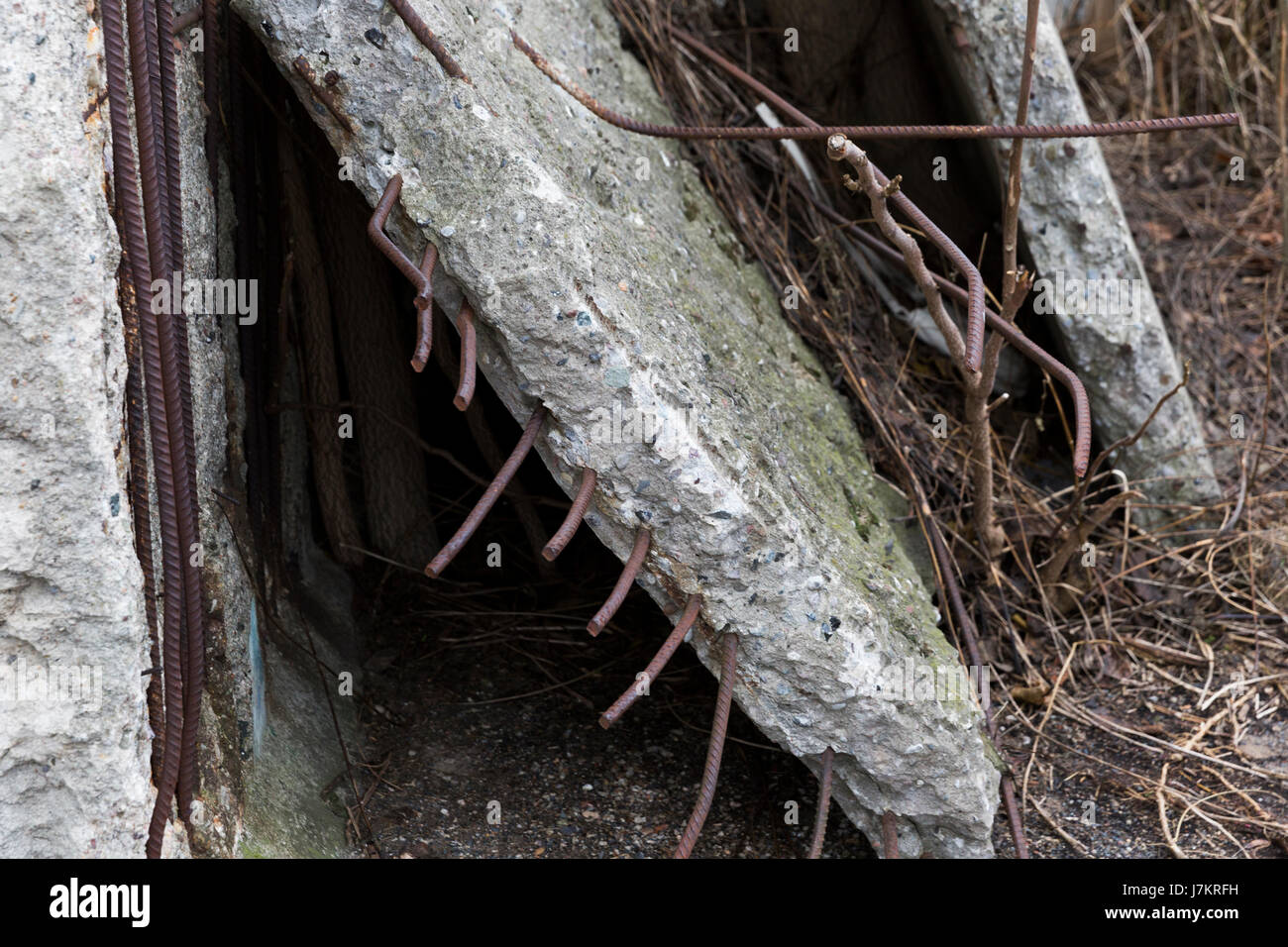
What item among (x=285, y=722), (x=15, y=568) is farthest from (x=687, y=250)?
(x=15, y=568)

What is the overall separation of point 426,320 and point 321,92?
0.42 meters

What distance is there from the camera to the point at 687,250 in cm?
242

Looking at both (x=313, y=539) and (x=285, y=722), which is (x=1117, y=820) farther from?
(x=313, y=539)

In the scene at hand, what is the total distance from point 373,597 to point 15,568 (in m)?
1.32

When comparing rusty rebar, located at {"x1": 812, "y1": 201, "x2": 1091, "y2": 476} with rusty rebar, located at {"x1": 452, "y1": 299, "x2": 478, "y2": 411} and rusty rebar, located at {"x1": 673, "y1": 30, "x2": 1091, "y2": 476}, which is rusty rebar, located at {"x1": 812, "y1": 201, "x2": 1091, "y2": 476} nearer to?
rusty rebar, located at {"x1": 673, "y1": 30, "x2": 1091, "y2": 476}

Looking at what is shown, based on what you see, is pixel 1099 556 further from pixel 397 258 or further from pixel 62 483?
pixel 62 483

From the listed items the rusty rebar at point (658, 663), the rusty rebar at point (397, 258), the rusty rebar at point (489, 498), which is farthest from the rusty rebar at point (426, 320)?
the rusty rebar at point (658, 663)

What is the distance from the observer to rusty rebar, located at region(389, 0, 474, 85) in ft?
5.62

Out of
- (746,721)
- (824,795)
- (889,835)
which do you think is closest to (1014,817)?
(889,835)

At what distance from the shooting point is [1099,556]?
2.95 meters

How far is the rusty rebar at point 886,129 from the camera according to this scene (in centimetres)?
203

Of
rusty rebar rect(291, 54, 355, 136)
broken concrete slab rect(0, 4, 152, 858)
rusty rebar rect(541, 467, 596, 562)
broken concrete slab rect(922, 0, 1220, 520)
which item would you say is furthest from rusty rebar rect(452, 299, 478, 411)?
broken concrete slab rect(922, 0, 1220, 520)

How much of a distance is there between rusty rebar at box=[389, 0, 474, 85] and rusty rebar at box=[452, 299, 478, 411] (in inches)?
13.9

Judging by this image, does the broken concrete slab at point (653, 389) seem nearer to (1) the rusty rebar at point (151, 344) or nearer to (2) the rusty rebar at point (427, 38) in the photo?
(2) the rusty rebar at point (427, 38)
